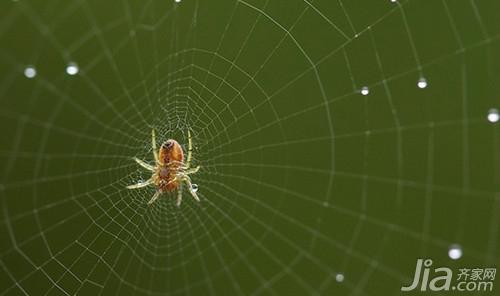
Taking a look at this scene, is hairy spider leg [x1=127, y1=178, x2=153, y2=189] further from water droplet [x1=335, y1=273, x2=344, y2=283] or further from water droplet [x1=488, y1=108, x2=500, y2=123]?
water droplet [x1=488, y1=108, x2=500, y2=123]

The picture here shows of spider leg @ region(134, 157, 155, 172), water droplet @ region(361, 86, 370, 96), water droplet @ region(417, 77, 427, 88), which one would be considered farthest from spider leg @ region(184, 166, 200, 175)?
water droplet @ region(417, 77, 427, 88)

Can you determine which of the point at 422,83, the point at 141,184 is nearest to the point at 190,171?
the point at 141,184

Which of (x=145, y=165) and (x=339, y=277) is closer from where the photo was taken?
(x=145, y=165)

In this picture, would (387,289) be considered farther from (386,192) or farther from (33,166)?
(33,166)

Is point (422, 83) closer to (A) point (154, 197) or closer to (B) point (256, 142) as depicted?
(B) point (256, 142)

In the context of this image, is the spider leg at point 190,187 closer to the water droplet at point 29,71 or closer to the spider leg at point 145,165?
the spider leg at point 145,165

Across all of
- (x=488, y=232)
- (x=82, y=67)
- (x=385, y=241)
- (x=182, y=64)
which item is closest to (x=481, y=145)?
(x=488, y=232)

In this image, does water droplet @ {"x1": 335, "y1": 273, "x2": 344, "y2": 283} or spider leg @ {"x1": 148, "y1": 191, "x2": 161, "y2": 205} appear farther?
water droplet @ {"x1": 335, "y1": 273, "x2": 344, "y2": 283}
